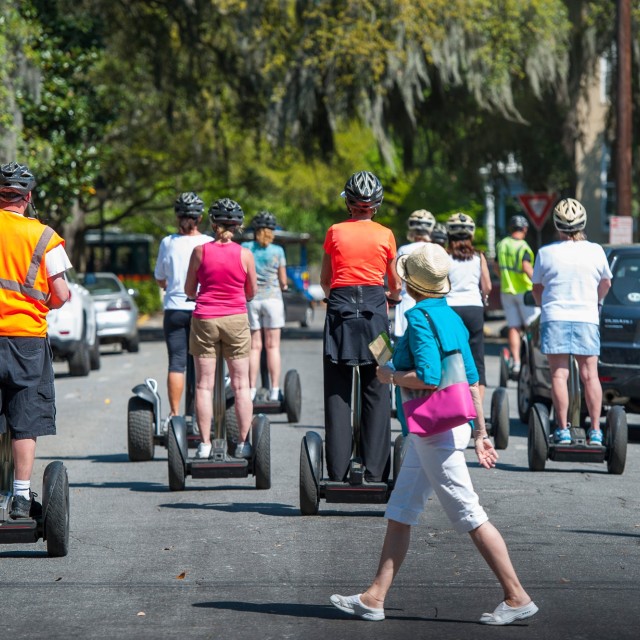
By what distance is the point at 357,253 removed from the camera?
841 cm

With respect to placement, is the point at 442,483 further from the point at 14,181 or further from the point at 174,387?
the point at 174,387

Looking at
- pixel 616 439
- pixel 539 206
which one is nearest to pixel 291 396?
pixel 616 439

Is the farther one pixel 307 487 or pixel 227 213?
pixel 227 213

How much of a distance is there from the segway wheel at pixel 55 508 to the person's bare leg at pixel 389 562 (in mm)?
1783

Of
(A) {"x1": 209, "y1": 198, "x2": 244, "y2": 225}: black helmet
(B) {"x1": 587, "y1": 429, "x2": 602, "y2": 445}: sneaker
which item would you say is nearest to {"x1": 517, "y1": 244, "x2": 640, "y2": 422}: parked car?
(B) {"x1": 587, "y1": 429, "x2": 602, "y2": 445}: sneaker

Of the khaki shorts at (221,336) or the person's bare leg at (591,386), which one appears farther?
the person's bare leg at (591,386)

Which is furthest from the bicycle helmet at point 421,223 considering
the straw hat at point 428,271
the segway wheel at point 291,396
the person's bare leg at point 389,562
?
the person's bare leg at point 389,562

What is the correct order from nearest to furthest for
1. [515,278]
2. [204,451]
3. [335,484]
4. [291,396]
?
[335,484], [204,451], [291,396], [515,278]

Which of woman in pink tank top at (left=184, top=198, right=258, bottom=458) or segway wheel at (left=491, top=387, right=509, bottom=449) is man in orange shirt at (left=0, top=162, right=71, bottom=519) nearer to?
woman in pink tank top at (left=184, top=198, right=258, bottom=458)

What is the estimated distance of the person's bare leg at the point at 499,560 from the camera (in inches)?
223

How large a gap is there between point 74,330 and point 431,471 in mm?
14789

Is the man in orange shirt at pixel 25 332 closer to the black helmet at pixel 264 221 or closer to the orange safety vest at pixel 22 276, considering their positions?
the orange safety vest at pixel 22 276

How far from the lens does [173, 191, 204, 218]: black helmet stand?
34.7ft

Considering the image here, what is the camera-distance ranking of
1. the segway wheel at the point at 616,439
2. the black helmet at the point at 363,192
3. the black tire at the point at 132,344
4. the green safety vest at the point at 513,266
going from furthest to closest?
1. the black tire at the point at 132,344
2. the green safety vest at the point at 513,266
3. the segway wheel at the point at 616,439
4. the black helmet at the point at 363,192
